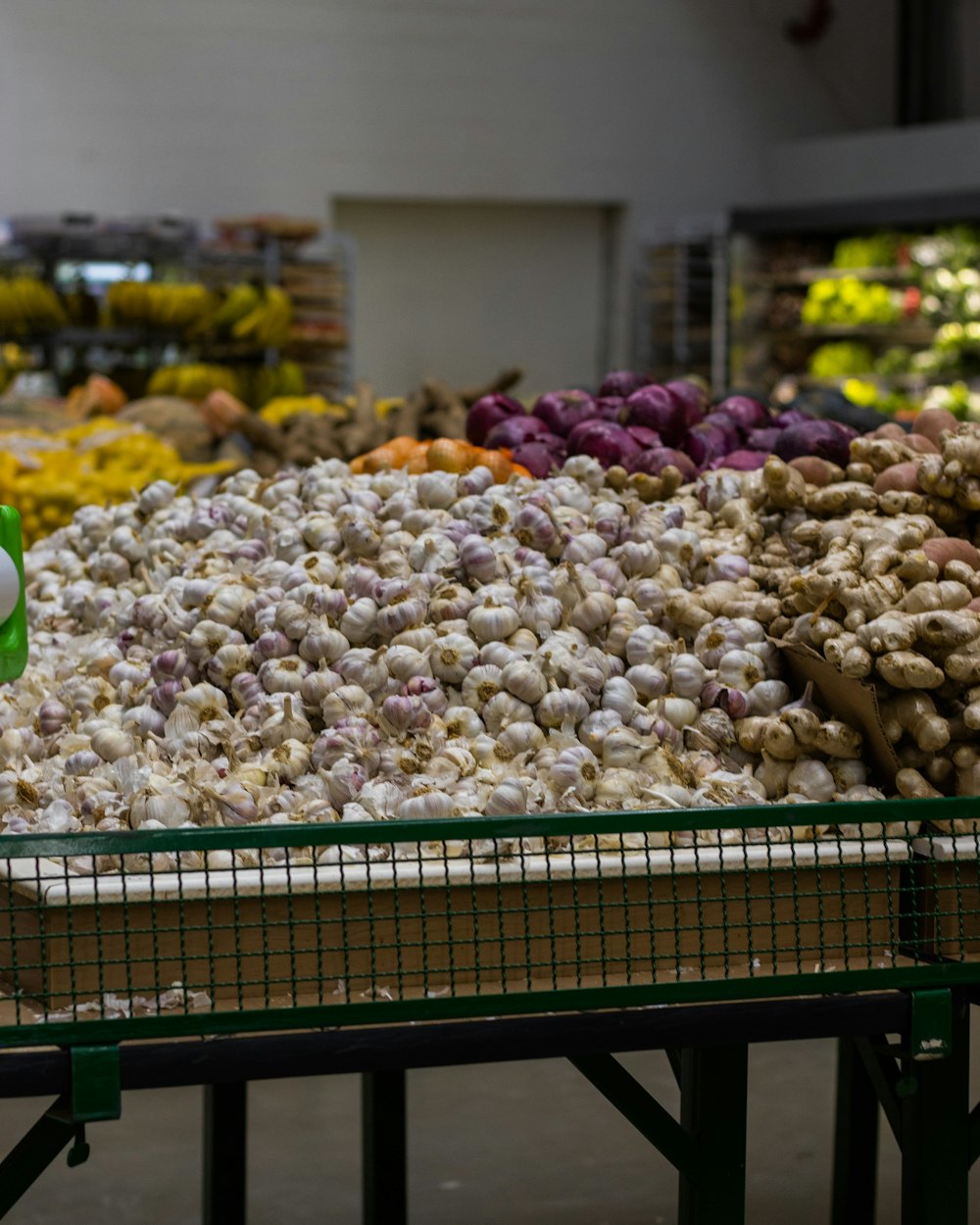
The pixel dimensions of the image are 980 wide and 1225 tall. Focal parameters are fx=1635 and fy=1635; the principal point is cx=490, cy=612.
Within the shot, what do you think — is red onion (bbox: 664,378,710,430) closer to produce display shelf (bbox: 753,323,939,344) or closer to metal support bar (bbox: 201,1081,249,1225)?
metal support bar (bbox: 201,1081,249,1225)

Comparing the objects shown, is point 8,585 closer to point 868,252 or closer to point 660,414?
point 660,414

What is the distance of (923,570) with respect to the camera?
2.35 m

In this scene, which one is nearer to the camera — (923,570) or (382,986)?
(382,986)

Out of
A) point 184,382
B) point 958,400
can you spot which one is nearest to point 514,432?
point 184,382

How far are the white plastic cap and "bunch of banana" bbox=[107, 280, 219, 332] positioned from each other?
6.86 m

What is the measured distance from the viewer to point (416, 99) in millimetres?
11016

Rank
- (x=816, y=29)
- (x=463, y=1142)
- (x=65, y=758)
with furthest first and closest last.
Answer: (x=816, y=29), (x=463, y=1142), (x=65, y=758)

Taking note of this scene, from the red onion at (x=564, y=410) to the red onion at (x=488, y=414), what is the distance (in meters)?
0.05

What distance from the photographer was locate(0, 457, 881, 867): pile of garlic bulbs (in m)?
2.20

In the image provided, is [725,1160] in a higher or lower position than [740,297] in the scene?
lower

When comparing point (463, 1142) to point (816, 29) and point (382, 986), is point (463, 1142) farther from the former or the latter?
point (816, 29)

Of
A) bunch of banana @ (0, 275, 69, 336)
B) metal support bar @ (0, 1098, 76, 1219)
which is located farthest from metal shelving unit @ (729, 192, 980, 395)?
metal support bar @ (0, 1098, 76, 1219)

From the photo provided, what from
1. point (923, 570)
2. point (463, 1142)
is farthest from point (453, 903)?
point (463, 1142)

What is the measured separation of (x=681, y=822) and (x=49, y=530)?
292cm
